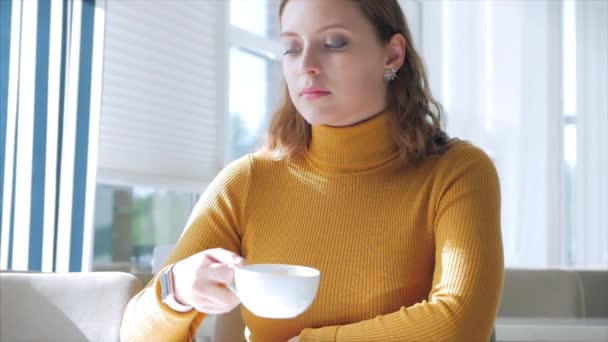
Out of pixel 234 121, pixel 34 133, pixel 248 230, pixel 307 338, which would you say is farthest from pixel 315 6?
pixel 234 121

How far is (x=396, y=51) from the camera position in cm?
142

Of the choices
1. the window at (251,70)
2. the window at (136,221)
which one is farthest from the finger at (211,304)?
the window at (251,70)

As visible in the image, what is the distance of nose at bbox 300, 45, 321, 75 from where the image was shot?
1258 millimetres

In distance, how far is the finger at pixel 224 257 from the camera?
88 cm

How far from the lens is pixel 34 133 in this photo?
267cm

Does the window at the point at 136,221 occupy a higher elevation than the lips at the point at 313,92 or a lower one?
lower

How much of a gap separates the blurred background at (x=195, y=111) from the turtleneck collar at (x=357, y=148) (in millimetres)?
269

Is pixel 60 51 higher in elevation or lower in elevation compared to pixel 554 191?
higher

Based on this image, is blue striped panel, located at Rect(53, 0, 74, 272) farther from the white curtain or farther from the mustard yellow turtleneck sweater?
the white curtain

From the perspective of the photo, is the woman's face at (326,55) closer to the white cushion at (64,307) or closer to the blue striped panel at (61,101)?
the white cushion at (64,307)

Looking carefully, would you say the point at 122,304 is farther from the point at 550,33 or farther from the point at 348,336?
the point at 550,33

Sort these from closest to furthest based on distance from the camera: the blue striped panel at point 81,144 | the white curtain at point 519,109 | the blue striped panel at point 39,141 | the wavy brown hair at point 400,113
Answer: the wavy brown hair at point 400,113 → the blue striped panel at point 39,141 → the blue striped panel at point 81,144 → the white curtain at point 519,109

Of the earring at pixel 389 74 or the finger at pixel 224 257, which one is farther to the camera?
the earring at pixel 389 74

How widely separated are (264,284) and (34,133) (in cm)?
211
